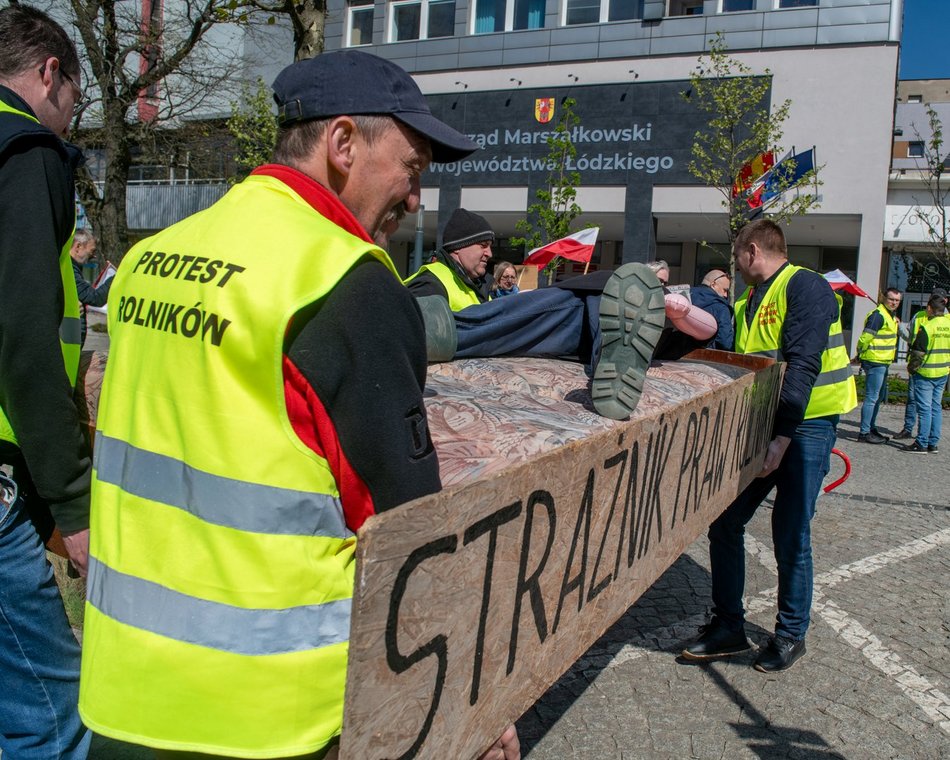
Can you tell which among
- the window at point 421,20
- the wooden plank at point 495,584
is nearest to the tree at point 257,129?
the window at point 421,20

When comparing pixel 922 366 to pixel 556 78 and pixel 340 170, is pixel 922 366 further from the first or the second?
pixel 556 78

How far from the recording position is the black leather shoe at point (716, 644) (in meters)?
3.97

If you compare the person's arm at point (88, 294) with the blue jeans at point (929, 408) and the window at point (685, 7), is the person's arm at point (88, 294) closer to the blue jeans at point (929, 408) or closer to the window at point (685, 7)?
the blue jeans at point (929, 408)

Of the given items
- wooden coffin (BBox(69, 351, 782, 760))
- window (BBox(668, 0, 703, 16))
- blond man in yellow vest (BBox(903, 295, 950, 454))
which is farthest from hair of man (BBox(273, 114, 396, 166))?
window (BBox(668, 0, 703, 16))

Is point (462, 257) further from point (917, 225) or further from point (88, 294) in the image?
point (917, 225)

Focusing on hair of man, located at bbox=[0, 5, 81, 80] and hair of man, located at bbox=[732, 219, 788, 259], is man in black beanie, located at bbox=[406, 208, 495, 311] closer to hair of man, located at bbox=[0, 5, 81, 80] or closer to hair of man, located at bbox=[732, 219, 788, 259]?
hair of man, located at bbox=[732, 219, 788, 259]

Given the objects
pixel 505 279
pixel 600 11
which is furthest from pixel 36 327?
pixel 600 11

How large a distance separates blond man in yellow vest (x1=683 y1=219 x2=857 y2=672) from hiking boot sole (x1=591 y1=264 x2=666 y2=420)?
1714 millimetres

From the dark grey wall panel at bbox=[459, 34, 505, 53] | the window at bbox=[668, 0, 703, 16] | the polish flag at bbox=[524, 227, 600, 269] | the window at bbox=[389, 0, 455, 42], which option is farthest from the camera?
the window at bbox=[389, 0, 455, 42]

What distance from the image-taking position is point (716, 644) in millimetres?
4000

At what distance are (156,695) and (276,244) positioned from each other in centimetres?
72

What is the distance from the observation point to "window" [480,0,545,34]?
968 inches

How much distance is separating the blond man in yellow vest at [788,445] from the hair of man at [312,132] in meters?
2.92

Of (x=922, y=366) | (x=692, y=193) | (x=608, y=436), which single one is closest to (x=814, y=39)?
(x=692, y=193)
